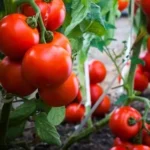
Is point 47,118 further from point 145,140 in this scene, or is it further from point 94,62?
point 94,62

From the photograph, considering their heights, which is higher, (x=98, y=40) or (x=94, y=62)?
(x=98, y=40)

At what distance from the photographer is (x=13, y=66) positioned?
0.61 metres

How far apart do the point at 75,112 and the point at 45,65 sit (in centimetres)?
87

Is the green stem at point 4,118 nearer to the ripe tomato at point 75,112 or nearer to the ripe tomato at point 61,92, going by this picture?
the ripe tomato at point 61,92

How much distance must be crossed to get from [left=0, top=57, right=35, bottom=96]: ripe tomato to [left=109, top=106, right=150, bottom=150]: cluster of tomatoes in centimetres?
44

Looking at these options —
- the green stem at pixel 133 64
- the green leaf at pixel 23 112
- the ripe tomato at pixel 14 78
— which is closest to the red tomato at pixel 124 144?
the green stem at pixel 133 64

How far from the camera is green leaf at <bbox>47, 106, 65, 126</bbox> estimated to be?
0.93 meters

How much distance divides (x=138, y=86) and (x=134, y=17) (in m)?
0.39

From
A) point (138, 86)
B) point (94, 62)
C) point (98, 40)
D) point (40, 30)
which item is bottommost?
point (138, 86)

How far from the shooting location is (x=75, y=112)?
1422 millimetres

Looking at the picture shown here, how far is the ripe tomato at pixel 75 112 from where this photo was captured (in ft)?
4.63

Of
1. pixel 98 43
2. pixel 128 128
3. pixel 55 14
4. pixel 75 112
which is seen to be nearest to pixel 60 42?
pixel 55 14

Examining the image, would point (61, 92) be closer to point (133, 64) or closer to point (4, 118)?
point (4, 118)

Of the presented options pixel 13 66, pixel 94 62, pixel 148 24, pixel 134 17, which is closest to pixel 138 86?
pixel 94 62
